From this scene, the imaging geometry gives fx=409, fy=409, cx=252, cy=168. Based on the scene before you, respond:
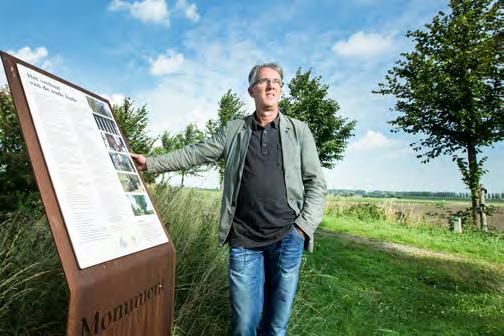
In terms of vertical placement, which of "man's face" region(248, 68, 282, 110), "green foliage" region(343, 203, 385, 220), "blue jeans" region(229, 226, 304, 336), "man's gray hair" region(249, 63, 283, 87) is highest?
"man's gray hair" region(249, 63, 283, 87)

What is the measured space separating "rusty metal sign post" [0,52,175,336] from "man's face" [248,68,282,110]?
0.95 meters

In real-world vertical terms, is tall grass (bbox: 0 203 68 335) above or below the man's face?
below

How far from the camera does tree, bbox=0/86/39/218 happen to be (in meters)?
4.12

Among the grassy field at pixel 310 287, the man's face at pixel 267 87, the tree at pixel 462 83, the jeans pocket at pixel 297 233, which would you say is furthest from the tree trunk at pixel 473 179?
the man's face at pixel 267 87

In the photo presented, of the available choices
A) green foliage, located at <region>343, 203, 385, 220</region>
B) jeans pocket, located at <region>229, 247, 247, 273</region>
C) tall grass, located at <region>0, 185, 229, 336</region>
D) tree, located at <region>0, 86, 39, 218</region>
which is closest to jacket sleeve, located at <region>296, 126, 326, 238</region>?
jeans pocket, located at <region>229, 247, 247, 273</region>

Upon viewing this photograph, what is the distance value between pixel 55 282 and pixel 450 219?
47.7 ft

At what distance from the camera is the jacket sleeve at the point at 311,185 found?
267 cm

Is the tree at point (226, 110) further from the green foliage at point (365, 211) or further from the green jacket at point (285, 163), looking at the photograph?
the green jacket at point (285, 163)

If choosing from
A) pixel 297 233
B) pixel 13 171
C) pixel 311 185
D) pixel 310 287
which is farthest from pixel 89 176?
pixel 310 287

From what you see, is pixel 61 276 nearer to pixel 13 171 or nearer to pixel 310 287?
pixel 13 171

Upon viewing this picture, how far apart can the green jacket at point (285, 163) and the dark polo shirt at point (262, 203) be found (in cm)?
Answer: 4

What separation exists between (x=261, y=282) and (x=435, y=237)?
10930 mm

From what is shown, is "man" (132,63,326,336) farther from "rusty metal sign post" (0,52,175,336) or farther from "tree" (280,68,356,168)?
"tree" (280,68,356,168)

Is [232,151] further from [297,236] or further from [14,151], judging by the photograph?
[14,151]
